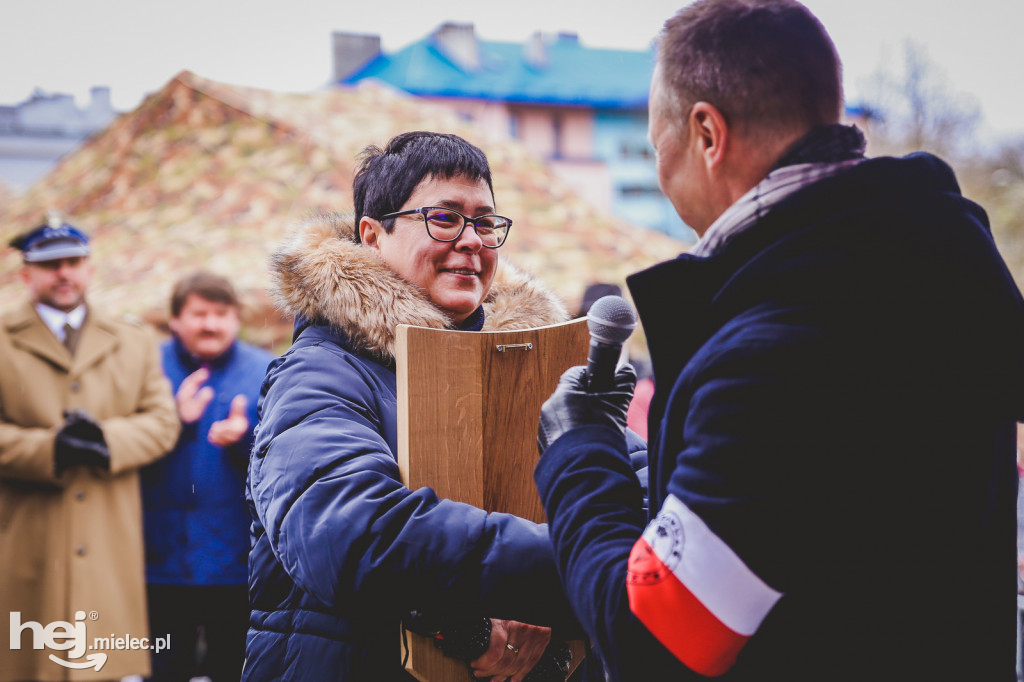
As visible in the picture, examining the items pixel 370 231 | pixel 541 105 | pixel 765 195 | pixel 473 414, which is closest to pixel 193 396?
pixel 370 231

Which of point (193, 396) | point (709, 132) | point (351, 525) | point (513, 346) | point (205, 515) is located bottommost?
point (205, 515)

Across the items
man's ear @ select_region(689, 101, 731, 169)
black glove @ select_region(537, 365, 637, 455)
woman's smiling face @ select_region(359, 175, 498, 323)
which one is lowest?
black glove @ select_region(537, 365, 637, 455)

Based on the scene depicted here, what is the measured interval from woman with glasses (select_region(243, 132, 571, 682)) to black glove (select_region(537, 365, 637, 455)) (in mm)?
279

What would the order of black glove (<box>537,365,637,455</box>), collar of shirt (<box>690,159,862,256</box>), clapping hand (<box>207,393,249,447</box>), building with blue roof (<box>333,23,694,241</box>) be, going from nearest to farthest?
collar of shirt (<box>690,159,862,256</box>), black glove (<box>537,365,637,455</box>), clapping hand (<box>207,393,249,447</box>), building with blue roof (<box>333,23,694,241</box>)

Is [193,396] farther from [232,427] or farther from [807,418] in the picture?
[807,418]

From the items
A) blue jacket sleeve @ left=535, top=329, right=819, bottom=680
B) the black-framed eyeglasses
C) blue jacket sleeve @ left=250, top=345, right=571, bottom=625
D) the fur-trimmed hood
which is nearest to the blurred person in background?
the fur-trimmed hood

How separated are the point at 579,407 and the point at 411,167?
88cm

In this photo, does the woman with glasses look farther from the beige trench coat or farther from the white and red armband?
the beige trench coat

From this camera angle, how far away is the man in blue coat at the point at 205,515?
145 inches

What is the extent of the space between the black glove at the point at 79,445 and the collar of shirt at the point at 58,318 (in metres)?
0.42

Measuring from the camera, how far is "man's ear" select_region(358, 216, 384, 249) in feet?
6.53

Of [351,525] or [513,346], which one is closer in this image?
[351,525]

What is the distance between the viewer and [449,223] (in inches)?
75.6

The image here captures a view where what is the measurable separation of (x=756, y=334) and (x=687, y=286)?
0.59ft
